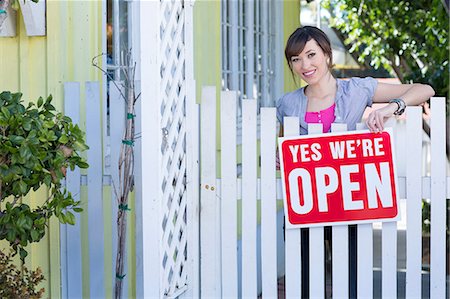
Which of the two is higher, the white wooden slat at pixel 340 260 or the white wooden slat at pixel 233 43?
the white wooden slat at pixel 233 43

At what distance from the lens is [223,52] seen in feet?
26.9

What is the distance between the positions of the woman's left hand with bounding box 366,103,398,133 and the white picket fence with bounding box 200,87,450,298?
153mm

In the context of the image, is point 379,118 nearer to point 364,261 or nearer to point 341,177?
point 341,177

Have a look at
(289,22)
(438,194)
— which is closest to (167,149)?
(438,194)

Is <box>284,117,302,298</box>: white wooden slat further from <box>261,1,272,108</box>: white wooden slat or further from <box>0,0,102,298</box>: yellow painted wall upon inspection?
<box>261,1,272,108</box>: white wooden slat

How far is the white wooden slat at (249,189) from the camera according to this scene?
204 inches

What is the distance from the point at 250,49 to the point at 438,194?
4.06m

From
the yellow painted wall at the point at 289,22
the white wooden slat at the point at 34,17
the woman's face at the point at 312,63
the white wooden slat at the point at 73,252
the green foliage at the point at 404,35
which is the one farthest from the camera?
the green foliage at the point at 404,35

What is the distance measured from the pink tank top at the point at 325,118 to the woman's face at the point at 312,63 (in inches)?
6.3

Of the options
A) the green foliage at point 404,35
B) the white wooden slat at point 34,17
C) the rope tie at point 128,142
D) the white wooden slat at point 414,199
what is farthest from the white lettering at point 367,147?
the green foliage at point 404,35

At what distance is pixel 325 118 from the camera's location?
510 cm

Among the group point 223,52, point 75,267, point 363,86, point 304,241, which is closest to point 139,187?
point 75,267

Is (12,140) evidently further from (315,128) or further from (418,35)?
(418,35)

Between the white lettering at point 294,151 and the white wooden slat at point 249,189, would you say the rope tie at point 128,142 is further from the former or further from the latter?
the white lettering at point 294,151
